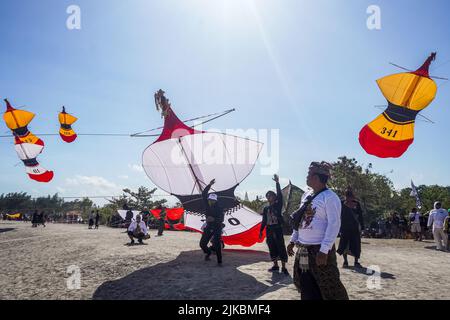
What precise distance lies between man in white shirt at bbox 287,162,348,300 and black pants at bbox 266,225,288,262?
3819 millimetres

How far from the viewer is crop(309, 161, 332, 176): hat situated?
3.69 m

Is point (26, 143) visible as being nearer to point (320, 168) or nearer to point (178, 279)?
point (178, 279)

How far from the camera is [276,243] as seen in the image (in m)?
7.52

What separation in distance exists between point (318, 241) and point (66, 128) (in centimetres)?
1792

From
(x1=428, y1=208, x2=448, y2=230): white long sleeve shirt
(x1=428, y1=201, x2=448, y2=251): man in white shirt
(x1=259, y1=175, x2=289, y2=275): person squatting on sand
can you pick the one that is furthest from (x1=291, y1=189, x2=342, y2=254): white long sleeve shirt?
(x1=428, y1=208, x2=448, y2=230): white long sleeve shirt

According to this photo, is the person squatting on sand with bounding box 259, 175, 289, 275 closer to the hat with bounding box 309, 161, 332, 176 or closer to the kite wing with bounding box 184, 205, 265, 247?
the kite wing with bounding box 184, 205, 265, 247

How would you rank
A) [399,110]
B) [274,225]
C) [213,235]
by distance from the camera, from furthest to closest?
1. [399,110]
2. [213,235]
3. [274,225]

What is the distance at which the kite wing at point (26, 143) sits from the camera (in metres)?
18.2

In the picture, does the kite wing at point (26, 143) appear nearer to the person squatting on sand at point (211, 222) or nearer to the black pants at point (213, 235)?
the person squatting on sand at point (211, 222)

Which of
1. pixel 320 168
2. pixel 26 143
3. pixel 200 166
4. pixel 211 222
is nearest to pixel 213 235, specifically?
pixel 211 222

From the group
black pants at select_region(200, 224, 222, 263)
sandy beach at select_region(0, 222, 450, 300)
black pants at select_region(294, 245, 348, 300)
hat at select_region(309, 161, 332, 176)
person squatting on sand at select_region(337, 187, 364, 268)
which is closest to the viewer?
black pants at select_region(294, 245, 348, 300)

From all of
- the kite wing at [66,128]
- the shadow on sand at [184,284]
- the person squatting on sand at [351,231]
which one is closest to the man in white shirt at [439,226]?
the person squatting on sand at [351,231]

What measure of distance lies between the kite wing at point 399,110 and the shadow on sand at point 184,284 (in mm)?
7708

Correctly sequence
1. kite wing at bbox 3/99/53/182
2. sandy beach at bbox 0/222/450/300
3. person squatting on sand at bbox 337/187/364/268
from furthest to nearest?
kite wing at bbox 3/99/53/182 → person squatting on sand at bbox 337/187/364/268 → sandy beach at bbox 0/222/450/300
